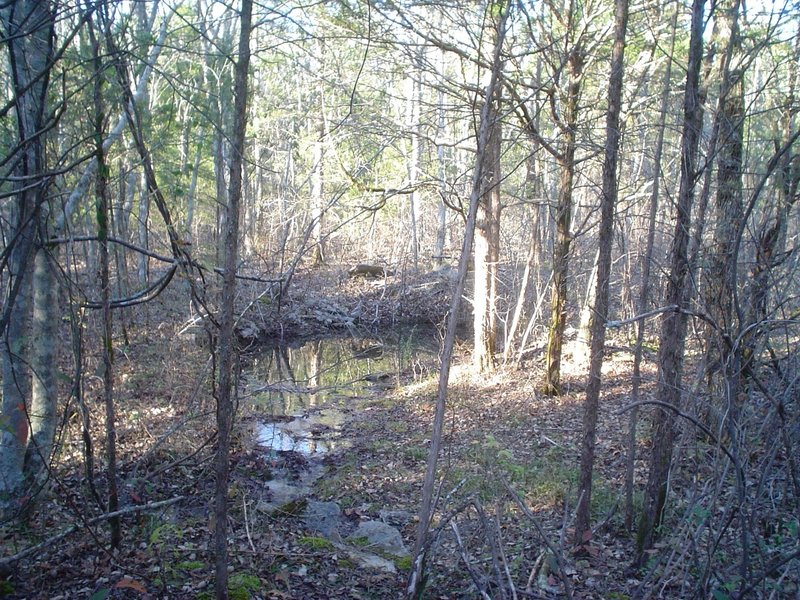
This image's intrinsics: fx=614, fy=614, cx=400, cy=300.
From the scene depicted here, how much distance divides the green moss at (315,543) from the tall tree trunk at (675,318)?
110 inches

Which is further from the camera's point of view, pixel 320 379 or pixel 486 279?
pixel 320 379

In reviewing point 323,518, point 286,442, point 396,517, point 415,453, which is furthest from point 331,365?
point 323,518

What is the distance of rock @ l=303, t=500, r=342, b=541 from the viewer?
6473mm

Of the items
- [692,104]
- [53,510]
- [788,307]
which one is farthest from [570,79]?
[53,510]

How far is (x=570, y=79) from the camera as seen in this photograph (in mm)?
9719

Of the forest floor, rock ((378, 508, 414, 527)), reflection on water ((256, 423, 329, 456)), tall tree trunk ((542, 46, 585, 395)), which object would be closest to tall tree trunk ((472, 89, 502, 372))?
the forest floor

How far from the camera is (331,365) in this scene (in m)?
13.9

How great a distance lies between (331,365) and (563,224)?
6302 mm

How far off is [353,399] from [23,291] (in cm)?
858

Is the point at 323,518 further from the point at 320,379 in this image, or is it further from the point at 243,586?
the point at 320,379

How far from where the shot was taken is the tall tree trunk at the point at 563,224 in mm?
9625

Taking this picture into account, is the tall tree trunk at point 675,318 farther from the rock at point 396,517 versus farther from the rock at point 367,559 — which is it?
the rock at point 396,517

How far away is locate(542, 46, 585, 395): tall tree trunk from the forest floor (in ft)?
2.26

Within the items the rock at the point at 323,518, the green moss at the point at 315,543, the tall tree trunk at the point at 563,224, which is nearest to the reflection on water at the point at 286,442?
the rock at the point at 323,518
